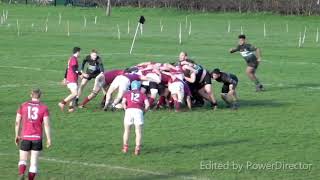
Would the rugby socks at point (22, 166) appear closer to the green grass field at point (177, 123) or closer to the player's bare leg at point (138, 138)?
the green grass field at point (177, 123)

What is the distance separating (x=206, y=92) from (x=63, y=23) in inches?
2114

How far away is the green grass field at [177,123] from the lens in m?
17.5

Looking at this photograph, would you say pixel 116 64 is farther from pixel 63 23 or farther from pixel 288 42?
pixel 63 23

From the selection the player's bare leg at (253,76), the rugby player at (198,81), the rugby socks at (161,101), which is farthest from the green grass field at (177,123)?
the rugby socks at (161,101)

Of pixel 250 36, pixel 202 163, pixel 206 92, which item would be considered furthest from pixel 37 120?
pixel 250 36

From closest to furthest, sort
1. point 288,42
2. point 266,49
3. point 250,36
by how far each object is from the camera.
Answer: point 266,49 < point 288,42 < point 250,36

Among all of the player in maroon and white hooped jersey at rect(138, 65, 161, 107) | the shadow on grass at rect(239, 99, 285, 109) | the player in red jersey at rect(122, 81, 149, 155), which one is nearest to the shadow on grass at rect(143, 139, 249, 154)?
the player in red jersey at rect(122, 81, 149, 155)

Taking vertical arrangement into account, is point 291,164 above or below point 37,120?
below

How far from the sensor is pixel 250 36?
64.1 m

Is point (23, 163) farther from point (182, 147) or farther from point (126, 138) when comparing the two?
point (182, 147)

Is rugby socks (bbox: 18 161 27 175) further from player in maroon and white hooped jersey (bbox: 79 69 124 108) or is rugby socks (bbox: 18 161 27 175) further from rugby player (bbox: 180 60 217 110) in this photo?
rugby player (bbox: 180 60 217 110)

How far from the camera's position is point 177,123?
76.2 feet

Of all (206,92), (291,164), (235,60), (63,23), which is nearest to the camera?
(291,164)

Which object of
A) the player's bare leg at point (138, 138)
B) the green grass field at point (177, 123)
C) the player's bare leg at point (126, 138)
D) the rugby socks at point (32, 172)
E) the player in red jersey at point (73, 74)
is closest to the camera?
the rugby socks at point (32, 172)
